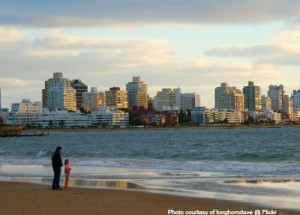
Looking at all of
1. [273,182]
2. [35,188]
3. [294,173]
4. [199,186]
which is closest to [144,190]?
[199,186]

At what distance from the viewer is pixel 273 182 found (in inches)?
980

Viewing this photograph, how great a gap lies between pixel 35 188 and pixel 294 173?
513 inches

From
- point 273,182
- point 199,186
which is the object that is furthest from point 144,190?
point 273,182

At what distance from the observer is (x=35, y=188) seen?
905 inches

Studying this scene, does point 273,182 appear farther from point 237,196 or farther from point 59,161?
point 59,161

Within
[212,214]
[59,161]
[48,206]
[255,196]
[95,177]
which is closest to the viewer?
[212,214]

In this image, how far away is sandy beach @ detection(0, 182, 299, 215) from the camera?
16.2 meters

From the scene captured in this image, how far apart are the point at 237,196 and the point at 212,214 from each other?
14.3 feet

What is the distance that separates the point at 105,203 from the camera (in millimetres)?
17875

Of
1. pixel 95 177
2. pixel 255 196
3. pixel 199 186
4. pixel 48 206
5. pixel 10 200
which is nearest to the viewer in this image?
pixel 48 206

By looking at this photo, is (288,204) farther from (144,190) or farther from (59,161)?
(59,161)

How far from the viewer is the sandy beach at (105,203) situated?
16.2m

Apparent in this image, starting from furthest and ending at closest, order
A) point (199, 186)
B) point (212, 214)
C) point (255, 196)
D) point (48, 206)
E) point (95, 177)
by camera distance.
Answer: point (95, 177), point (199, 186), point (255, 196), point (48, 206), point (212, 214)

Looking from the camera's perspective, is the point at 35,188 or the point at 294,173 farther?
the point at 294,173
